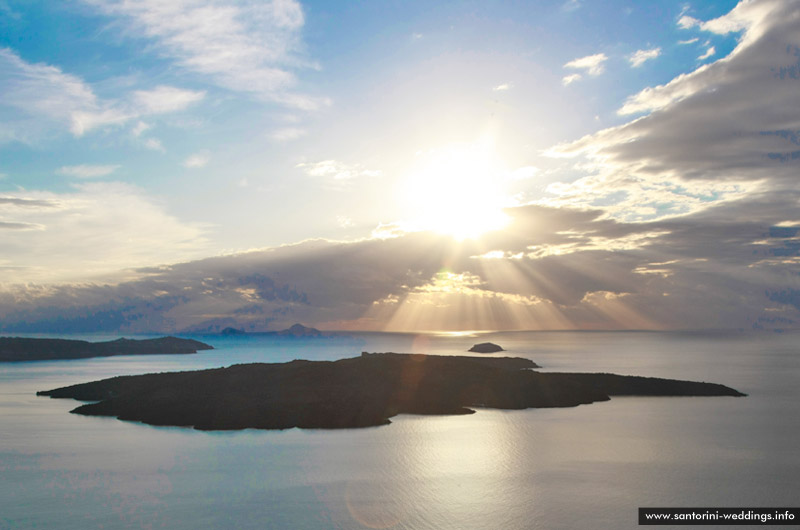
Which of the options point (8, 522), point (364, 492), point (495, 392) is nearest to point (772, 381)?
point (495, 392)

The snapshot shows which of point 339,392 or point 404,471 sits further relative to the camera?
point 339,392

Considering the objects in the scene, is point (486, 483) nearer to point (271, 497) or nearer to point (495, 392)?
point (271, 497)

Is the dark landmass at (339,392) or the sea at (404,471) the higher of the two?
the dark landmass at (339,392)

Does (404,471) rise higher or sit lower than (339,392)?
lower

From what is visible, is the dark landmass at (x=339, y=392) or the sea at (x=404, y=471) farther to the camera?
the dark landmass at (x=339, y=392)

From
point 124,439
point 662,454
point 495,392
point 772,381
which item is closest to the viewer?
point 662,454
